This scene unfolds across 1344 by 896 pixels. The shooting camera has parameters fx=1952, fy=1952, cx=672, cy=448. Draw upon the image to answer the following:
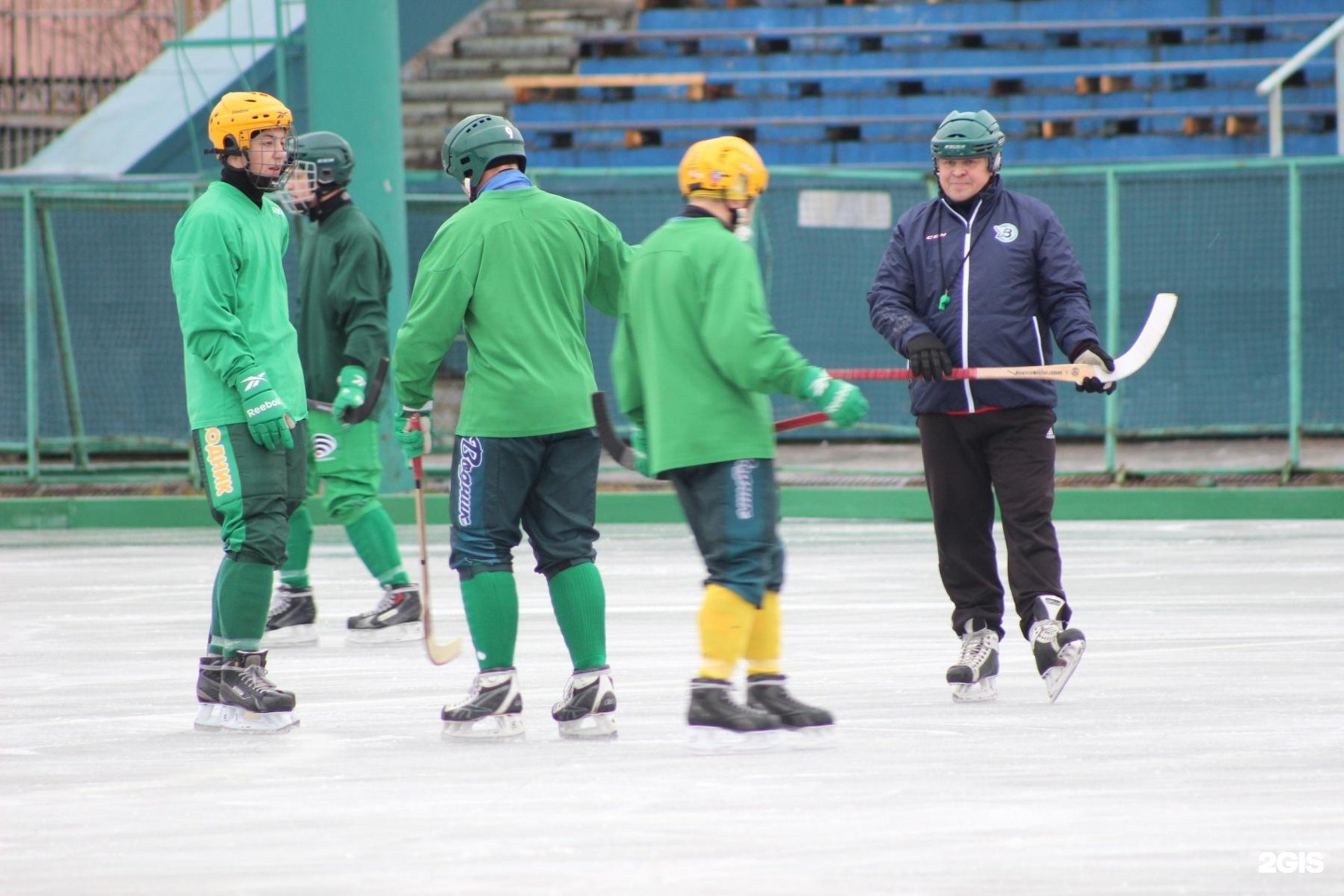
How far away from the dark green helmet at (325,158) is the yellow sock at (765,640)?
3306mm

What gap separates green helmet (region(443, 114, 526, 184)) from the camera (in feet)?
19.8

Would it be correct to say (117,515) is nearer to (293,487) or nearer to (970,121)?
(293,487)

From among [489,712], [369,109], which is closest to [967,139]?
[489,712]

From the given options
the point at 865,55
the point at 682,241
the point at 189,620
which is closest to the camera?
the point at 682,241

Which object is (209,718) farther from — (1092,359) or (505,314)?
(1092,359)

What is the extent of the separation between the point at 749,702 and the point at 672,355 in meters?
1.09

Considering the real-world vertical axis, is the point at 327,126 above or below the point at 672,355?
above

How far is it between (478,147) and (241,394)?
1065 mm

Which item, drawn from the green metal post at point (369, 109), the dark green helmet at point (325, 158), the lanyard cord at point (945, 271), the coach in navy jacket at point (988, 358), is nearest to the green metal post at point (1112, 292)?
the green metal post at point (369, 109)

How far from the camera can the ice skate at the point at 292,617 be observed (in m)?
8.17

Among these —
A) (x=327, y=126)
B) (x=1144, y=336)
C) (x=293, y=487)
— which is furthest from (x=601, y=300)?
(x=327, y=126)

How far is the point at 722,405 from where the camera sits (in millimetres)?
5746

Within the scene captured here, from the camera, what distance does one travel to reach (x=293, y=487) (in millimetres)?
6348

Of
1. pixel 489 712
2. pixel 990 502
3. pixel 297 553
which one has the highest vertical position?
pixel 990 502
